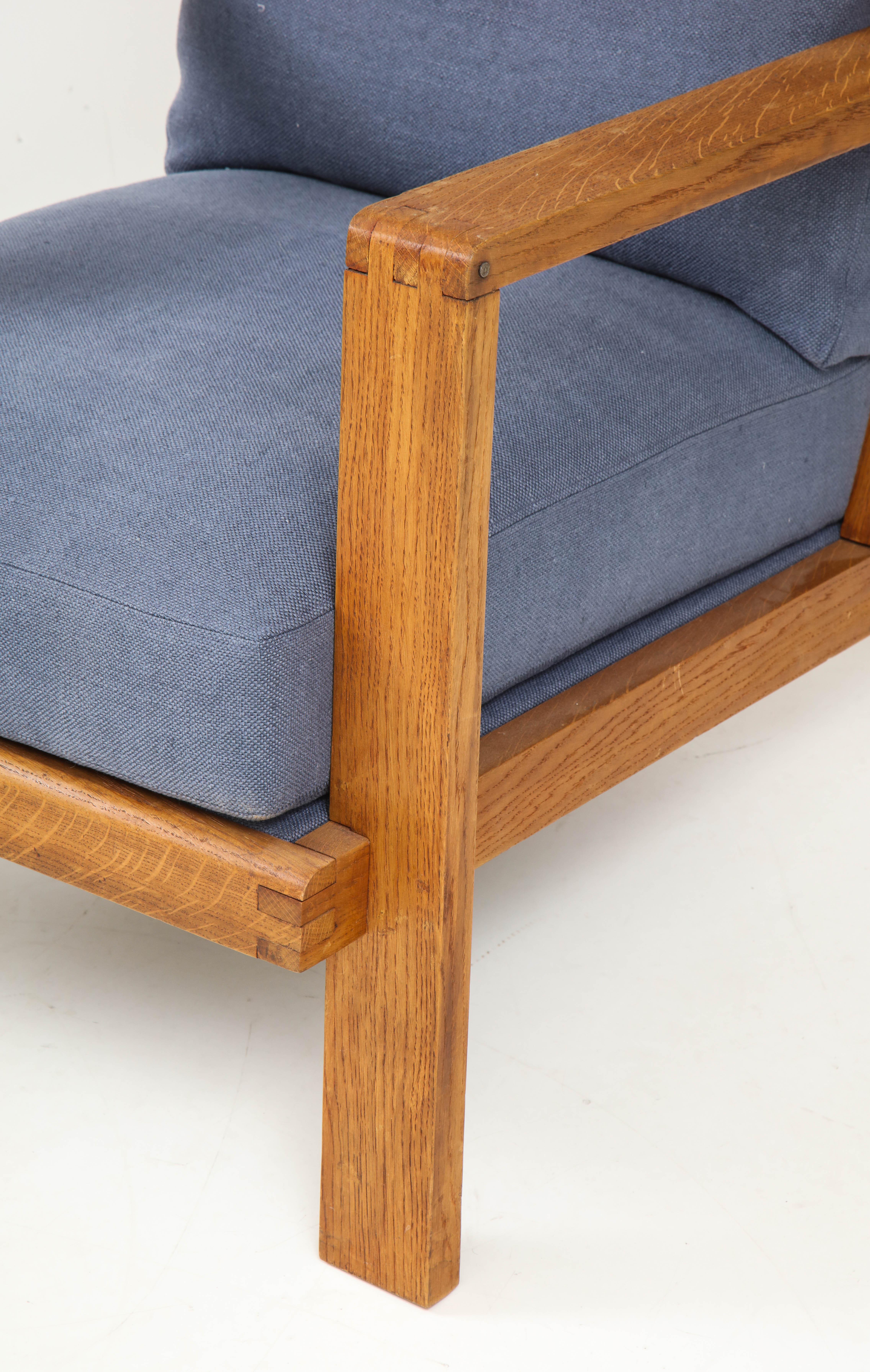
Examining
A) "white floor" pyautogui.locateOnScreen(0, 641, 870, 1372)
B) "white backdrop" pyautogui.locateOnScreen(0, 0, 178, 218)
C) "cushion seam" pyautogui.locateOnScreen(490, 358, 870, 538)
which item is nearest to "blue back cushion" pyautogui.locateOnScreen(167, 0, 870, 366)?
"cushion seam" pyautogui.locateOnScreen(490, 358, 870, 538)

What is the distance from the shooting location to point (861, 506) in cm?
155

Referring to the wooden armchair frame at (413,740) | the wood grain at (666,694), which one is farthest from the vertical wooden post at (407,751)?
the wood grain at (666,694)

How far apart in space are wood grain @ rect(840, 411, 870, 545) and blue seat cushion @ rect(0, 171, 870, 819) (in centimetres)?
2

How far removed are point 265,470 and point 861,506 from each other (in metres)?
0.68

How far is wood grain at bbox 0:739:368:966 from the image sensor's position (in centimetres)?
103

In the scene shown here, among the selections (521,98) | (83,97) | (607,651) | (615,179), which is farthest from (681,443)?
(83,97)

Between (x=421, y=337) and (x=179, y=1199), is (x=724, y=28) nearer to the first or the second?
(x=421, y=337)

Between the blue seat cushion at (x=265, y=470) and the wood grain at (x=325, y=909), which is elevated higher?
the blue seat cushion at (x=265, y=470)

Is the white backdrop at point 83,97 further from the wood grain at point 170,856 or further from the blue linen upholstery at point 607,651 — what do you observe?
the wood grain at point 170,856

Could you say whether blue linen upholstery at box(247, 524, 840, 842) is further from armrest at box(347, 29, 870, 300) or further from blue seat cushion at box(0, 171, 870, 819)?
armrest at box(347, 29, 870, 300)

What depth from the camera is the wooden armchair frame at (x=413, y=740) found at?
37.4 inches

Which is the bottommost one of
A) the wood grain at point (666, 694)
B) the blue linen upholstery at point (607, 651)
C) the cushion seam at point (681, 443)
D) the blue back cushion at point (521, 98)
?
the wood grain at point (666, 694)

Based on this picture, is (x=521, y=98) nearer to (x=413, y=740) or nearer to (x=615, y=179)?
(x=615, y=179)

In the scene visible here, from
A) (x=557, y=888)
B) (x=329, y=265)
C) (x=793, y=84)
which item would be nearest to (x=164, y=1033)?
(x=557, y=888)
